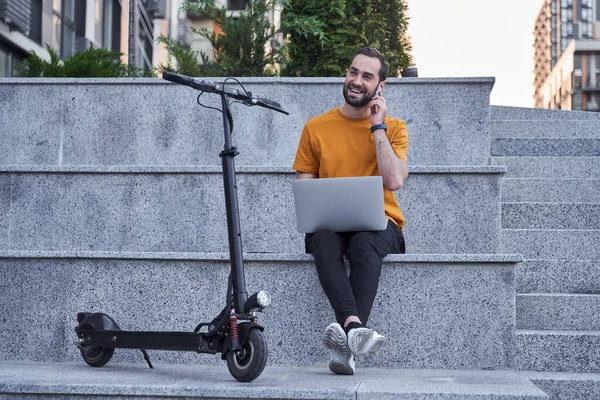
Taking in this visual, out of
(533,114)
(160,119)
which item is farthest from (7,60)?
(533,114)

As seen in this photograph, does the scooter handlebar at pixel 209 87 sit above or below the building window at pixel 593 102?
below

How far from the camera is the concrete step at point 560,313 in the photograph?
4.75 m

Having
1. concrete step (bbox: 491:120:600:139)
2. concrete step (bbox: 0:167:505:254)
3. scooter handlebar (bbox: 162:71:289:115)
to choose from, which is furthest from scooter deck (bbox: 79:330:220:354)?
concrete step (bbox: 491:120:600:139)

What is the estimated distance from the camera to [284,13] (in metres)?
8.34

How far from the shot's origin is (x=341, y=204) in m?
4.34

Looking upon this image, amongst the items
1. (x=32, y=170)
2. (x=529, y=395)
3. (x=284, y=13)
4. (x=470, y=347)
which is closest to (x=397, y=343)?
(x=470, y=347)

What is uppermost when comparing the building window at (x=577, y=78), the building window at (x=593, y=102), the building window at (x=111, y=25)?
the building window at (x=577, y=78)

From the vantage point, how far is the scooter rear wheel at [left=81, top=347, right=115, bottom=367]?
4.34 m

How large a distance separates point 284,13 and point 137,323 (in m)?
4.46

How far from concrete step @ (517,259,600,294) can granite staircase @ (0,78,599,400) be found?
25 mm

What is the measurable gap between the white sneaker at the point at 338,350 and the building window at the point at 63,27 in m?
13.4

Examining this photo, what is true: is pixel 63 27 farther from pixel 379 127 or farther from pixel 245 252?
pixel 379 127

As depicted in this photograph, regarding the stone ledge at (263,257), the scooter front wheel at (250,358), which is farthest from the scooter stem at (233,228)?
the stone ledge at (263,257)

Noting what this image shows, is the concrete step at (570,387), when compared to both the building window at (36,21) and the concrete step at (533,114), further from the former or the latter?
the building window at (36,21)
